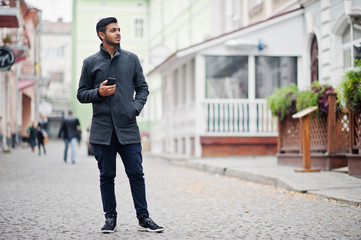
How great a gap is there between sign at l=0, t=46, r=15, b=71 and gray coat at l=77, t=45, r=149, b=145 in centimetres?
967

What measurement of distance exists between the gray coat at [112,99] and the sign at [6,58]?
9669 millimetres

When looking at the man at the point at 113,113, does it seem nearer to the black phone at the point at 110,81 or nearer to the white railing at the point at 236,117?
the black phone at the point at 110,81

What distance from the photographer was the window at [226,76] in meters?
19.5

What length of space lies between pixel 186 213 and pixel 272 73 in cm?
1268

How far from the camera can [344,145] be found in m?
12.1

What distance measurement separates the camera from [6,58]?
594 inches

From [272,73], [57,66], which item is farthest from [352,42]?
[57,66]

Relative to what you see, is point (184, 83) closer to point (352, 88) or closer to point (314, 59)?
point (314, 59)

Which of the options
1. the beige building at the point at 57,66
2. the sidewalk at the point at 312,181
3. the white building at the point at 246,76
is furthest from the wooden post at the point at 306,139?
the beige building at the point at 57,66

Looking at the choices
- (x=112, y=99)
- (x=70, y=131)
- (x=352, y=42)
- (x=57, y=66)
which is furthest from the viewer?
(x=57, y=66)

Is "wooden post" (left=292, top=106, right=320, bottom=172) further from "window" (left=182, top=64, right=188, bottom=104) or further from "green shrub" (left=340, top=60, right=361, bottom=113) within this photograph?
"window" (left=182, top=64, right=188, bottom=104)

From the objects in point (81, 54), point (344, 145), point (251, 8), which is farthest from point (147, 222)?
point (81, 54)

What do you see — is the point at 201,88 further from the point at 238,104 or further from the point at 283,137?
the point at 283,137

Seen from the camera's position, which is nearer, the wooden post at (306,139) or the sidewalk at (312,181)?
the sidewalk at (312,181)
